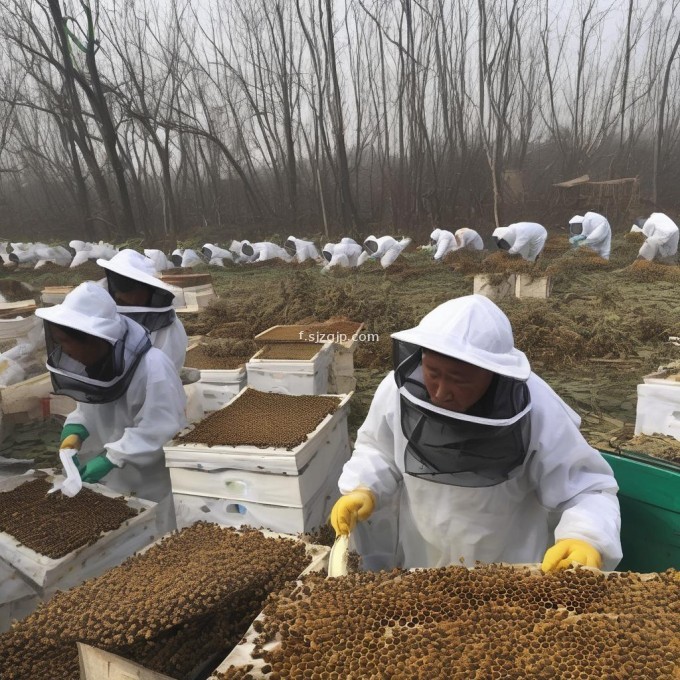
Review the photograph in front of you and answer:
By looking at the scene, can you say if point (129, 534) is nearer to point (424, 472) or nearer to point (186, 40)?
point (424, 472)

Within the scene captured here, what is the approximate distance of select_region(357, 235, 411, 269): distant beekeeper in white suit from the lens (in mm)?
11570

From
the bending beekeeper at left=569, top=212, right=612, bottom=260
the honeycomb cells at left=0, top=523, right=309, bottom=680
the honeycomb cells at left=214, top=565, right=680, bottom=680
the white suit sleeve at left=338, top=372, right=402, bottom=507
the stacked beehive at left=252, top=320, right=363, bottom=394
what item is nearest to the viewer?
the honeycomb cells at left=214, top=565, right=680, bottom=680

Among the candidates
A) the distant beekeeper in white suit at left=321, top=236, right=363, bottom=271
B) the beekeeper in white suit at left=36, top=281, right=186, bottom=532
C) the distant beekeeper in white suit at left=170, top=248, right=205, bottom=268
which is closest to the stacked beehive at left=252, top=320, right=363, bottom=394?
the beekeeper in white suit at left=36, top=281, right=186, bottom=532

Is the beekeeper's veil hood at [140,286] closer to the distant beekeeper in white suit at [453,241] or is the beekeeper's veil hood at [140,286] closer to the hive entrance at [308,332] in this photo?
the hive entrance at [308,332]

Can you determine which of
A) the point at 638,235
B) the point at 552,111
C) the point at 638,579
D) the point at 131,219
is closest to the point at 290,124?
the point at 131,219

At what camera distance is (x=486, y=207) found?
566 inches

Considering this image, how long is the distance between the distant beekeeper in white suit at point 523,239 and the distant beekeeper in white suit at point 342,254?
3575mm

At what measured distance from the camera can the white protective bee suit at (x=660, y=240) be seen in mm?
9953

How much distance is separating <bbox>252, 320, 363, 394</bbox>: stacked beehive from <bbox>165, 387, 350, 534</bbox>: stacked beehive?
4.39 ft

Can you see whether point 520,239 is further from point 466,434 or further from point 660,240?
point 466,434

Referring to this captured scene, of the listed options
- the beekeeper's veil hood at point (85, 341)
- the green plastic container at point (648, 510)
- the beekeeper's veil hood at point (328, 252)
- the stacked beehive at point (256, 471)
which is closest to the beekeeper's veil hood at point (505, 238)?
the beekeeper's veil hood at point (328, 252)

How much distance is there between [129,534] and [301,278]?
18.8ft

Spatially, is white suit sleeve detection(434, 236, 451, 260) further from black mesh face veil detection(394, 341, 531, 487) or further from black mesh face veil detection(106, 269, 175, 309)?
black mesh face veil detection(394, 341, 531, 487)

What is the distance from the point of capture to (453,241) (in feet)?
39.2
